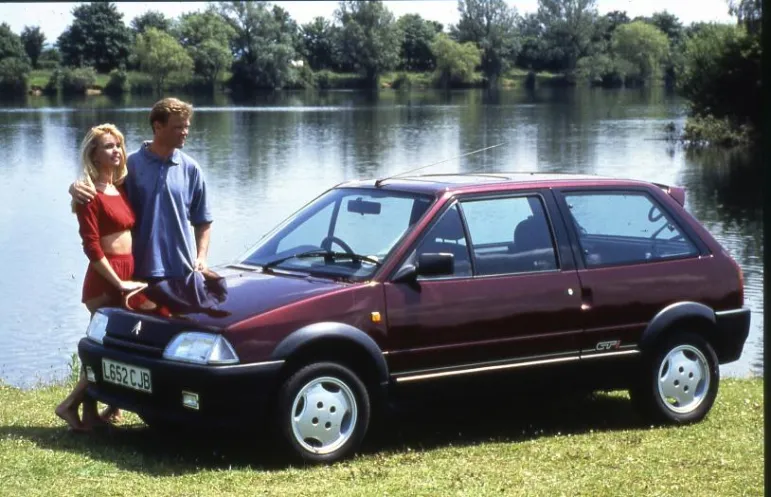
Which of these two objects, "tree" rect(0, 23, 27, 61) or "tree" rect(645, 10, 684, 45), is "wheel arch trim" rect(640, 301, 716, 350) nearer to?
"tree" rect(0, 23, 27, 61)

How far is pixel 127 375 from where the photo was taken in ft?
21.9

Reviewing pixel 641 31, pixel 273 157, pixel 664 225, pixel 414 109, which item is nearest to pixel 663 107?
pixel 641 31

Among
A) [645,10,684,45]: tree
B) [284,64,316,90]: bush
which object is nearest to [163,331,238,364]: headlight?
[284,64,316,90]: bush

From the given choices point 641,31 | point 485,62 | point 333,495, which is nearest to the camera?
point 333,495

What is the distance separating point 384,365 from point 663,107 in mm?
81391

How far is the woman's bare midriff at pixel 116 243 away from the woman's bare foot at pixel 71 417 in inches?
40.0

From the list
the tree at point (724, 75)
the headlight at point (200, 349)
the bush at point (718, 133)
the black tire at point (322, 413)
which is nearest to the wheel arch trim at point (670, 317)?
the black tire at point (322, 413)

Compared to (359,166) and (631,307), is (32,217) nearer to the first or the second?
(359,166)

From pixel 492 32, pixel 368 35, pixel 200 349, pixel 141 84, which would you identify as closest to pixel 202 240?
pixel 200 349

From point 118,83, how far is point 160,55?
497 inches

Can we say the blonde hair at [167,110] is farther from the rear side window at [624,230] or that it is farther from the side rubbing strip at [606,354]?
the side rubbing strip at [606,354]

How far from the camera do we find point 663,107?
85.0 metres

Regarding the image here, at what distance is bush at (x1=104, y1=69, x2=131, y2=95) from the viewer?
55.2 meters

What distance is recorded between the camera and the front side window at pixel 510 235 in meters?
7.22
